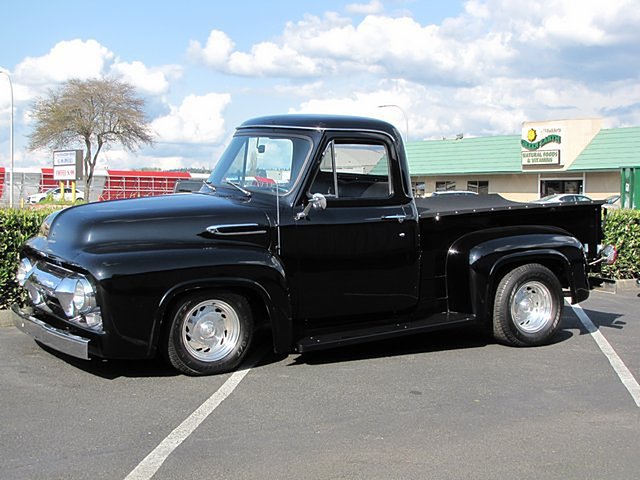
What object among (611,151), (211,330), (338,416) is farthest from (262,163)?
(611,151)

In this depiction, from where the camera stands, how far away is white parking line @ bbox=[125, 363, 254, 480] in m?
3.95

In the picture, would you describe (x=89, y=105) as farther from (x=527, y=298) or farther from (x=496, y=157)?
(x=527, y=298)

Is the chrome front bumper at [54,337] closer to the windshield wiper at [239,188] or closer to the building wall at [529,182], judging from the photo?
the windshield wiper at [239,188]

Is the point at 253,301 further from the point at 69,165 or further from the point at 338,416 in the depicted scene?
the point at 69,165

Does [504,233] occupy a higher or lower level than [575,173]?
lower

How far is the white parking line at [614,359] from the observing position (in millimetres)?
5762

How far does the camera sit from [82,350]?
17.1ft

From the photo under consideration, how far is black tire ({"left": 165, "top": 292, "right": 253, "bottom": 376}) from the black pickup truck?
10mm

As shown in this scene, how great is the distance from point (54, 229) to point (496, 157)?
124 ft

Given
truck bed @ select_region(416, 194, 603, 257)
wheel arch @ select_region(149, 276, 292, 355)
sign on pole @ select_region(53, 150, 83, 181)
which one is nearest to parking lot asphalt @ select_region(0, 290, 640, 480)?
wheel arch @ select_region(149, 276, 292, 355)

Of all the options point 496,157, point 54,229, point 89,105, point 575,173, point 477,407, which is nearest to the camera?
point 477,407

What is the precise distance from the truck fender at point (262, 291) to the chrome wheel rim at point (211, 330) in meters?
0.18

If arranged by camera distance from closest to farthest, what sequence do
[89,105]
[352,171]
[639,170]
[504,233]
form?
[352,171] → [504,233] → [639,170] → [89,105]

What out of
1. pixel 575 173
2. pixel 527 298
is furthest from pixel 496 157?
pixel 527 298
